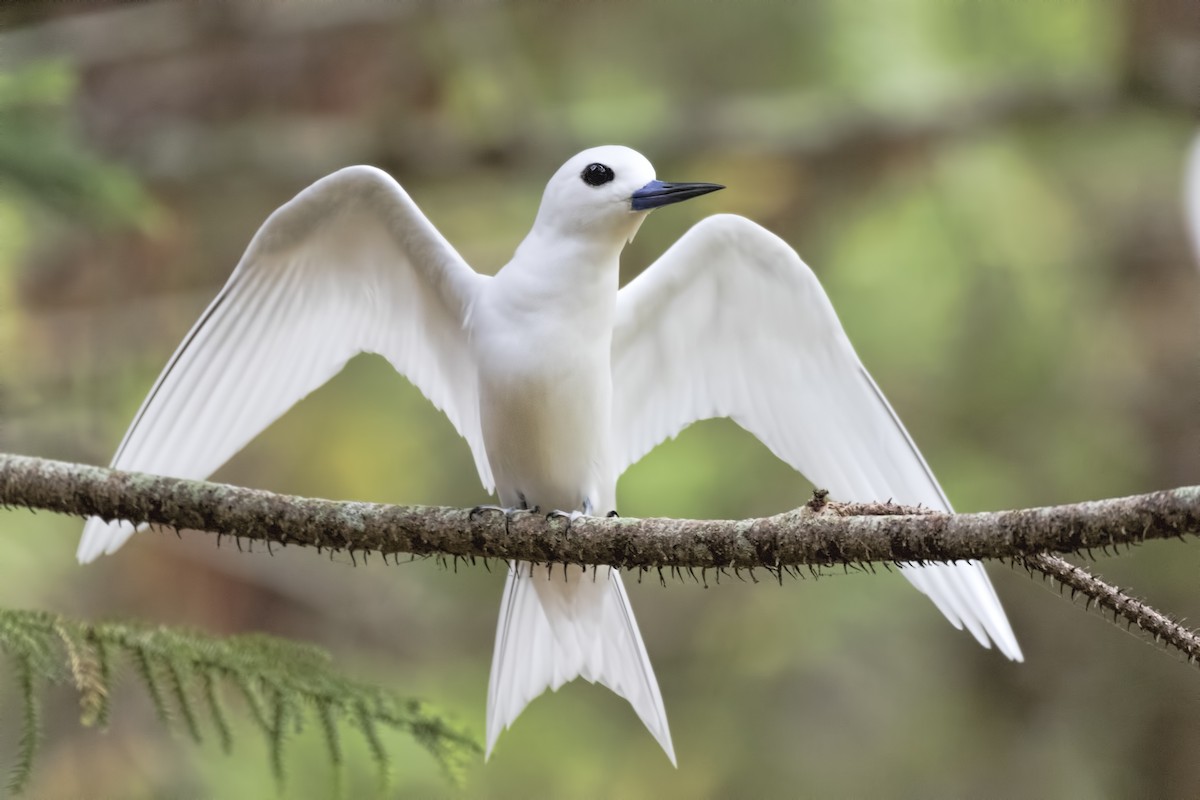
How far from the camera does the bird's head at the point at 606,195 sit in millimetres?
3113

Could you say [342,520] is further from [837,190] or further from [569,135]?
[837,190]

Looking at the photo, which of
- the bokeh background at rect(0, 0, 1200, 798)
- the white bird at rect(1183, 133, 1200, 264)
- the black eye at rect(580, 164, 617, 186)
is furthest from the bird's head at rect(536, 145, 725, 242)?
the white bird at rect(1183, 133, 1200, 264)

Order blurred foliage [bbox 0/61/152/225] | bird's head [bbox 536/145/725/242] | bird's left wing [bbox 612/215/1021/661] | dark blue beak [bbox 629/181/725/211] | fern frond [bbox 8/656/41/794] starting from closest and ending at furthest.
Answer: fern frond [bbox 8/656/41/794] → dark blue beak [bbox 629/181/725/211] → bird's head [bbox 536/145/725/242] → blurred foliage [bbox 0/61/152/225] → bird's left wing [bbox 612/215/1021/661]

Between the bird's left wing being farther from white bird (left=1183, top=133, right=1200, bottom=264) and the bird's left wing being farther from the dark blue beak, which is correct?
white bird (left=1183, top=133, right=1200, bottom=264)

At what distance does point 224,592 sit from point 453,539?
512 centimetres

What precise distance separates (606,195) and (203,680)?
149 cm

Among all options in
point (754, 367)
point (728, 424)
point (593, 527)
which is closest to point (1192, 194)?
point (728, 424)

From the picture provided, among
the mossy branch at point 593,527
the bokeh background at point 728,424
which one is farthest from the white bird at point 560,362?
the bokeh background at point 728,424

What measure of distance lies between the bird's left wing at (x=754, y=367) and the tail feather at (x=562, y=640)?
47 cm

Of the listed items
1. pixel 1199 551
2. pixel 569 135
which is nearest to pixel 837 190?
pixel 569 135

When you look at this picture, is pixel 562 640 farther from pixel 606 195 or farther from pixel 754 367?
pixel 606 195

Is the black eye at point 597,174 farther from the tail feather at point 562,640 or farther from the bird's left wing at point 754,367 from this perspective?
the tail feather at point 562,640

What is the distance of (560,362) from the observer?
3.12m

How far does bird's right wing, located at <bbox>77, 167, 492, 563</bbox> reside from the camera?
342 cm
